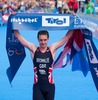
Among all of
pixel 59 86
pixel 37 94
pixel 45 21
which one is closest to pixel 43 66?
pixel 37 94

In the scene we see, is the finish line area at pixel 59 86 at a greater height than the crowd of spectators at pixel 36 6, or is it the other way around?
the finish line area at pixel 59 86

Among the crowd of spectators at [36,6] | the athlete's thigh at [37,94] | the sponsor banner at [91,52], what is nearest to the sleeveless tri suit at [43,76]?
the athlete's thigh at [37,94]

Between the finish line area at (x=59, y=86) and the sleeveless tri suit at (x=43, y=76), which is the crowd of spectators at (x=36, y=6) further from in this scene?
the sleeveless tri suit at (x=43, y=76)

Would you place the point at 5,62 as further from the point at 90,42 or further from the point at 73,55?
the point at 90,42

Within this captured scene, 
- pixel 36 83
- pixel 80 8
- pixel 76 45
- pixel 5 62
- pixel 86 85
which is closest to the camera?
pixel 36 83

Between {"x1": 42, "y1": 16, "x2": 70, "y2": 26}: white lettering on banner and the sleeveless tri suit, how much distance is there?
0.46 m

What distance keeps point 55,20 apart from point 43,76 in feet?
3.06

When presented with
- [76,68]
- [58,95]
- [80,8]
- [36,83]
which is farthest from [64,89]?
[80,8]

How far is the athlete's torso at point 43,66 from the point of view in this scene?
5.59 metres

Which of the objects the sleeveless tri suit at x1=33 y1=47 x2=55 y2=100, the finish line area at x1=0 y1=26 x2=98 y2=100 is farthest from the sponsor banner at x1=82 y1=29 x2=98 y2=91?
the finish line area at x1=0 y1=26 x2=98 y2=100

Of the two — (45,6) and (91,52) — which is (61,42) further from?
(45,6)

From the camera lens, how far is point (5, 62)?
1142 cm

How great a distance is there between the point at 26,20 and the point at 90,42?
1127mm

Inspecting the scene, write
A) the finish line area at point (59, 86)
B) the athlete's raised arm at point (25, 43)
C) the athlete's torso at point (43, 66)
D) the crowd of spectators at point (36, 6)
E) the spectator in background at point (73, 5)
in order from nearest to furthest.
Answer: the athlete's torso at point (43, 66) → the athlete's raised arm at point (25, 43) → the finish line area at point (59, 86) → the spectator in background at point (73, 5) → the crowd of spectators at point (36, 6)
